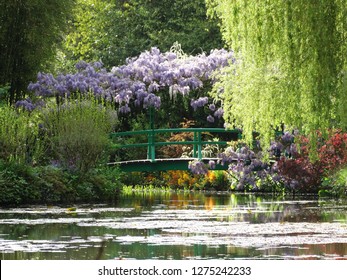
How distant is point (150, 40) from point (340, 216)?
22803mm

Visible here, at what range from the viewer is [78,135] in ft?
79.9

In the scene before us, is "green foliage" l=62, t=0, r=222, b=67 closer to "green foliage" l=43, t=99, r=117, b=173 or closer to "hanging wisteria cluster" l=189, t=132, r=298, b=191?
"hanging wisteria cluster" l=189, t=132, r=298, b=191

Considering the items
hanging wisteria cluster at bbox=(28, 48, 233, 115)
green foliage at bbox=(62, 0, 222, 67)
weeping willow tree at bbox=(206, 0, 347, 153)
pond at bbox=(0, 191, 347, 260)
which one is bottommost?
pond at bbox=(0, 191, 347, 260)

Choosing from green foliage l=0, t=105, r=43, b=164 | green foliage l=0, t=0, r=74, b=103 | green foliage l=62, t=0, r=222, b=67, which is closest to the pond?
green foliage l=0, t=105, r=43, b=164

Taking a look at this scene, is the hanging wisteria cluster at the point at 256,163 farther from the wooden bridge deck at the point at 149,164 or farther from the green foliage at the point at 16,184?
the green foliage at the point at 16,184

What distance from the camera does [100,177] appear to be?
24516 millimetres

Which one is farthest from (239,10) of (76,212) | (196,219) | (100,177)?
(100,177)

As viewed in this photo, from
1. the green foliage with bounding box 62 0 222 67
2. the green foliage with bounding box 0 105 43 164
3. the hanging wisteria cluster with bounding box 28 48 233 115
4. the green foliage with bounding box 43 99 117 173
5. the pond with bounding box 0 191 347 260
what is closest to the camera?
the pond with bounding box 0 191 347 260

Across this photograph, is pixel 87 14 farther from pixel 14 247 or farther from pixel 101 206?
pixel 14 247

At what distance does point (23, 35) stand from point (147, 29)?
1312 cm

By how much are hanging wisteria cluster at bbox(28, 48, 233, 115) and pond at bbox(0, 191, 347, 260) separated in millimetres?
8010

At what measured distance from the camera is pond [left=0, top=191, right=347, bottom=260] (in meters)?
11.8

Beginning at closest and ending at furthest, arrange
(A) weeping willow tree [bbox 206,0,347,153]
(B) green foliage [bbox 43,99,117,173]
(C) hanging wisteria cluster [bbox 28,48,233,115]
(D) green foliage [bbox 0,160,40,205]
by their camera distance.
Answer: (A) weeping willow tree [bbox 206,0,347,153] < (D) green foliage [bbox 0,160,40,205] < (B) green foliage [bbox 43,99,117,173] < (C) hanging wisteria cluster [bbox 28,48,233,115]

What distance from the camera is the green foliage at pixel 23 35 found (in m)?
28.4
